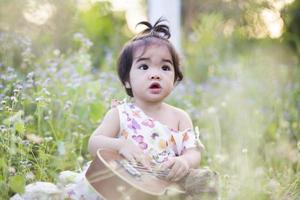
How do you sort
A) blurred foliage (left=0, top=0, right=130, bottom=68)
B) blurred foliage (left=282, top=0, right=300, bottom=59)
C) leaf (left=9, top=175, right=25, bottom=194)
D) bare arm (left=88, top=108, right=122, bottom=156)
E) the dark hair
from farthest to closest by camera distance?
blurred foliage (left=282, top=0, right=300, bottom=59) → blurred foliage (left=0, top=0, right=130, bottom=68) → the dark hair → bare arm (left=88, top=108, right=122, bottom=156) → leaf (left=9, top=175, right=25, bottom=194)

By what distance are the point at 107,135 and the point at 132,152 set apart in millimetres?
241

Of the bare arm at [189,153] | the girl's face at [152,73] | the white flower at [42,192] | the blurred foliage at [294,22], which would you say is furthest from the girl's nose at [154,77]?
the blurred foliage at [294,22]

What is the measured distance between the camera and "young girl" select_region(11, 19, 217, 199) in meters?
2.58

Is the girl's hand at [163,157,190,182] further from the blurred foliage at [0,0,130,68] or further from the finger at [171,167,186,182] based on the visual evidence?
the blurred foliage at [0,0,130,68]

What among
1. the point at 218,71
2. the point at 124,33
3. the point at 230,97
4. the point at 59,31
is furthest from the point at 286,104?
the point at 124,33

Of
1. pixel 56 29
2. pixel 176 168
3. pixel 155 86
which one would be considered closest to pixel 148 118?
pixel 155 86

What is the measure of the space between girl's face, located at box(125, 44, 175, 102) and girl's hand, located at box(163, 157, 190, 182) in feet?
1.18

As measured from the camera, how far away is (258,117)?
437 centimetres

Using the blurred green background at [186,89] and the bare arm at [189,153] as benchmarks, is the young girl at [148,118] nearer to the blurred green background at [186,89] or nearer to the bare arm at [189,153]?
the bare arm at [189,153]

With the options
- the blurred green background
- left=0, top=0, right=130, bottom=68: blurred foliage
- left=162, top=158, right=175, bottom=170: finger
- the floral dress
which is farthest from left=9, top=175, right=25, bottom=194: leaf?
left=0, top=0, right=130, bottom=68: blurred foliage

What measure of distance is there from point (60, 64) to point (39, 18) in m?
1.28

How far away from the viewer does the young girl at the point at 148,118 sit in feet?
8.46

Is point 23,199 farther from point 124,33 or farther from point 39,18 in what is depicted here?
point 124,33

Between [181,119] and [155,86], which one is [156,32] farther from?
[181,119]
